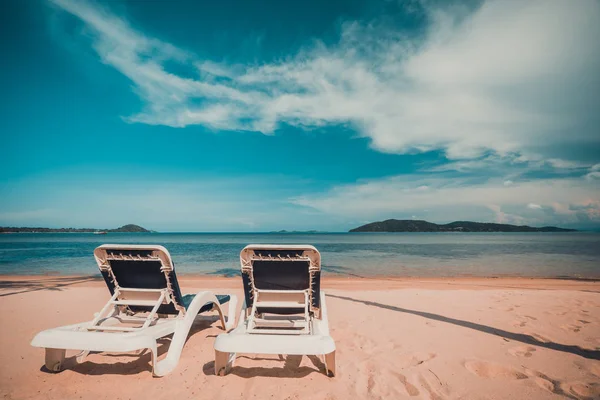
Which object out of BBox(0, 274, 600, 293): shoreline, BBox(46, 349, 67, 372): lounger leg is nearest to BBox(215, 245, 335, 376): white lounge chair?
BBox(46, 349, 67, 372): lounger leg

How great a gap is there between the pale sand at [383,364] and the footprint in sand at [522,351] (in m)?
0.03

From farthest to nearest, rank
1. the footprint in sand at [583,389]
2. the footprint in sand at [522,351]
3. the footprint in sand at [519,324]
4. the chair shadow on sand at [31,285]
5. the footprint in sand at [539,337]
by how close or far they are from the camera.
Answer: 1. the chair shadow on sand at [31,285]
2. the footprint in sand at [519,324]
3. the footprint in sand at [539,337]
4. the footprint in sand at [522,351]
5. the footprint in sand at [583,389]

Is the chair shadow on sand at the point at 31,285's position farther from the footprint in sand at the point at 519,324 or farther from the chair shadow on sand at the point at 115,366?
the footprint in sand at the point at 519,324

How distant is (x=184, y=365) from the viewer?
3791 mm

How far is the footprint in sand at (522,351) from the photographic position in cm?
400

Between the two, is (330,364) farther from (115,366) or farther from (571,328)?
(571,328)

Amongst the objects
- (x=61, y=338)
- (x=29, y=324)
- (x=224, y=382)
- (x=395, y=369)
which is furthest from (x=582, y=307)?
(x=29, y=324)

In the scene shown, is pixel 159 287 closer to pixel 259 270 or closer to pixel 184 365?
pixel 184 365

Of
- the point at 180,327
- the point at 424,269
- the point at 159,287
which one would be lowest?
the point at 424,269

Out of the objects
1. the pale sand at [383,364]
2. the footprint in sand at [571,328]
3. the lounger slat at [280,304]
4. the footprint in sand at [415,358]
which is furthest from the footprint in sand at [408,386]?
the footprint in sand at [571,328]

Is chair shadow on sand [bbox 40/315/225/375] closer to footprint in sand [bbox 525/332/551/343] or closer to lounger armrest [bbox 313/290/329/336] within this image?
lounger armrest [bbox 313/290/329/336]

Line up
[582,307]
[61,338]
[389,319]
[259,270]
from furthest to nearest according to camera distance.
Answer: [582,307], [389,319], [259,270], [61,338]

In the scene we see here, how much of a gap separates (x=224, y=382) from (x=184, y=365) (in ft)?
2.59

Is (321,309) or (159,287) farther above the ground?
(159,287)
